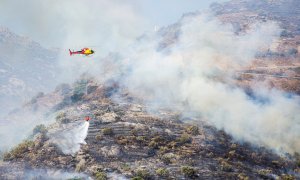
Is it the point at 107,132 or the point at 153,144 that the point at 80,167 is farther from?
the point at 153,144

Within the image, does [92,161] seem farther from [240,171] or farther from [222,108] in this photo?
[222,108]

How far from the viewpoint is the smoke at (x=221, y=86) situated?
48.3 m

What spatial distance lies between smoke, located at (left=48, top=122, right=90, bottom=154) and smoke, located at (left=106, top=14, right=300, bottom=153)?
15648 mm

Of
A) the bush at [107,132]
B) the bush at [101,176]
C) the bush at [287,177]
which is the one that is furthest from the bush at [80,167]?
the bush at [287,177]

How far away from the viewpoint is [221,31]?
9806cm

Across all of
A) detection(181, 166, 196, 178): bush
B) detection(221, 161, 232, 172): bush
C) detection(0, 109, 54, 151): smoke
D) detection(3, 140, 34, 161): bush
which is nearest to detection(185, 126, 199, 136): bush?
A: detection(221, 161, 232, 172): bush

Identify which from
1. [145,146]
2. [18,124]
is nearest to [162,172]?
[145,146]

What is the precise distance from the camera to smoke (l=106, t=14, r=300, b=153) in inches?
1901

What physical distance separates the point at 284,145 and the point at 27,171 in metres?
29.9

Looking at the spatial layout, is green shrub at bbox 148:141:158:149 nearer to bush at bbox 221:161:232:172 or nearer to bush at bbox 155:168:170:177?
bush at bbox 155:168:170:177

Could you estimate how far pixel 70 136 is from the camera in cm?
4772

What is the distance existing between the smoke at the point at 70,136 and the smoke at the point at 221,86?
616 inches

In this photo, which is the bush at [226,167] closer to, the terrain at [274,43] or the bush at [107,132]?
the bush at [107,132]

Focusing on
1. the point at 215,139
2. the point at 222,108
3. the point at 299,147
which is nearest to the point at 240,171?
the point at 215,139
